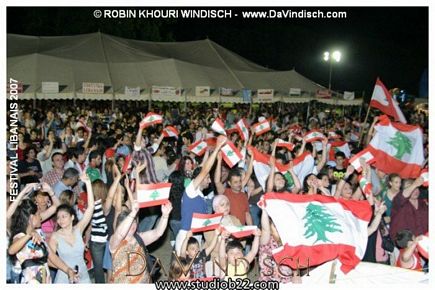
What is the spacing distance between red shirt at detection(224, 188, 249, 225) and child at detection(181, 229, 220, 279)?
141 cm

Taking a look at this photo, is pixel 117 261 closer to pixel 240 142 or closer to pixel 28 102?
pixel 240 142

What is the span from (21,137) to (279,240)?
5.64 meters

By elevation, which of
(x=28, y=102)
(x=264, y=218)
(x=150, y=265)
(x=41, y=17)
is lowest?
(x=150, y=265)

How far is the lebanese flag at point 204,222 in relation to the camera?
16.7 feet

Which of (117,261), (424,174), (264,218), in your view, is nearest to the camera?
(117,261)

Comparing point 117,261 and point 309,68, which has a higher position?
point 309,68

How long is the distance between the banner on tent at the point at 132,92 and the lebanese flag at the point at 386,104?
37.7ft

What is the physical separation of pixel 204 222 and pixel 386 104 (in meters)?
6.99

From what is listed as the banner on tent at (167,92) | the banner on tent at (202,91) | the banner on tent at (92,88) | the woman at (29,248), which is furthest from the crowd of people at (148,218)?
the banner on tent at (202,91)

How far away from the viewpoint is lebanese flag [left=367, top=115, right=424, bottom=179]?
27.1 ft

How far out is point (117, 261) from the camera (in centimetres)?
486

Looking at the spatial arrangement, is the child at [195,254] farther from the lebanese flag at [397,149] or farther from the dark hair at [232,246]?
the lebanese flag at [397,149]

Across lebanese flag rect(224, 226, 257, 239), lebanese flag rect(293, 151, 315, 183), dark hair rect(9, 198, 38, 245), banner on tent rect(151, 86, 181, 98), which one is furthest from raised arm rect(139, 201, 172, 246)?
banner on tent rect(151, 86, 181, 98)

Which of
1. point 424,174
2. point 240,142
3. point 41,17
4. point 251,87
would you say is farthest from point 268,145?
point 41,17
